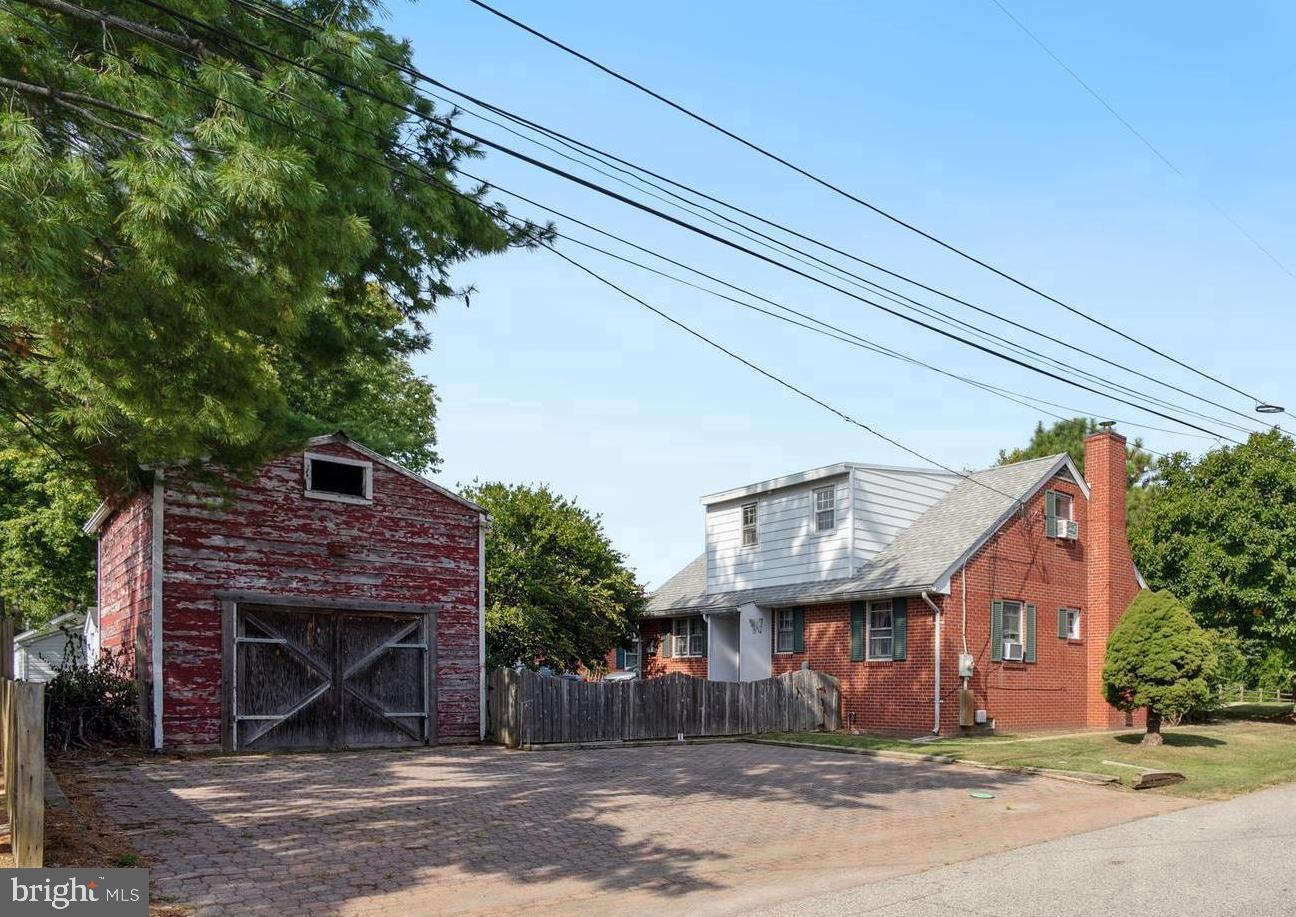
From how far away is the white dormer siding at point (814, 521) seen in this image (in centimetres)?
2780

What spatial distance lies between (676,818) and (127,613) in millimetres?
11511

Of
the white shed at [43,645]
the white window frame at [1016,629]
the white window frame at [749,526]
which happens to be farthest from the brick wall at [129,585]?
the white shed at [43,645]

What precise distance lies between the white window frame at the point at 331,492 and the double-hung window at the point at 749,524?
45.3 ft

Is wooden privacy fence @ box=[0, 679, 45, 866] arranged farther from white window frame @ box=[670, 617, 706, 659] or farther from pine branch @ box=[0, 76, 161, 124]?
white window frame @ box=[670, 617, 706, 659]

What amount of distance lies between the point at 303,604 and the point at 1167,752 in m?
15.8

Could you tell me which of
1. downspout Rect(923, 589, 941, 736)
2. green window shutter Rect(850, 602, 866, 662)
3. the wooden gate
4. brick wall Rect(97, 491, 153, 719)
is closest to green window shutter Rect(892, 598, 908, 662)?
downspout Rect(923, 589, 941, 736)

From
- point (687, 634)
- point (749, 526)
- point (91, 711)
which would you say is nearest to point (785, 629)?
point (749, 526)

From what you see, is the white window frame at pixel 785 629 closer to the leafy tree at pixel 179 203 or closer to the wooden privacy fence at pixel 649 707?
the wooden privacy fence at pixel 649 707

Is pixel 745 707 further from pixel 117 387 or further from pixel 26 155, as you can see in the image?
pixel 26 155

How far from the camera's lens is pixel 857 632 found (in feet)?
86.1

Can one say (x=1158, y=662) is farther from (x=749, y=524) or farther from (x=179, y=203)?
(x=179, y=203)

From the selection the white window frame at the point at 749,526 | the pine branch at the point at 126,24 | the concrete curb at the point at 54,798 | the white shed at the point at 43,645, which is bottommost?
the white shed at the point at 43,645

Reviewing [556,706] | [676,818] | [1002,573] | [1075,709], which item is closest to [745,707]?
[556,706]

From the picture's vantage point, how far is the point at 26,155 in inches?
301
